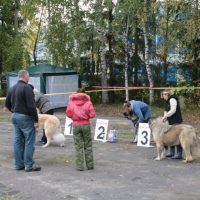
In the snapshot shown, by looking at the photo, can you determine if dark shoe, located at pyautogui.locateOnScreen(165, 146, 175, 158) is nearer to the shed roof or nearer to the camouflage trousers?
the camouflage trousers

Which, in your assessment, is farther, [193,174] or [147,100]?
[147,100]

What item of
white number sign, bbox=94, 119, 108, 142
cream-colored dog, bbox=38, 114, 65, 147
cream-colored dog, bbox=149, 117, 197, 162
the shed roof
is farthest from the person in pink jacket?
the shed roof

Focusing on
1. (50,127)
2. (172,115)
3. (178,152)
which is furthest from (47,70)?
(178,152)

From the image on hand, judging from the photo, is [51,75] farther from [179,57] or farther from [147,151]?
[147,151]

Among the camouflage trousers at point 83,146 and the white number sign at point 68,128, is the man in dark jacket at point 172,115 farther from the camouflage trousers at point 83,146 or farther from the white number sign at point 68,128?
the white number sign at point 68,128

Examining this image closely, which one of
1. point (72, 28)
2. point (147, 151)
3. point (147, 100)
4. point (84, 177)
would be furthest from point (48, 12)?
point (84, 177)

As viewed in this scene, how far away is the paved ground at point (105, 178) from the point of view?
8211 mm

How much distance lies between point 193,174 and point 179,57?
1677 cm

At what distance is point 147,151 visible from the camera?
12555mm

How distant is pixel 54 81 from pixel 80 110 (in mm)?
15210

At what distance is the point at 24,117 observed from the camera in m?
10.1

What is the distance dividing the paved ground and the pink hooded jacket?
1026 mm

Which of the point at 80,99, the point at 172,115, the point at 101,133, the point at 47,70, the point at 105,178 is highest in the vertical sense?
the point at 47,70

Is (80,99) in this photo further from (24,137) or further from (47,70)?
(47,70)
